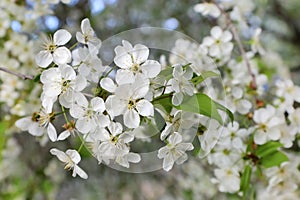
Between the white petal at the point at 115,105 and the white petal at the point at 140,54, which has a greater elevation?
the white petal at the point at 140,54

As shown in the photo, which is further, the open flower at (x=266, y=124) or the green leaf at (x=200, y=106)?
the open flower at (x=266, y=124)

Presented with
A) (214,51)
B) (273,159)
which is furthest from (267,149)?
(214,51)

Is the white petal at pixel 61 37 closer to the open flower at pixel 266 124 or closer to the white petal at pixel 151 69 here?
the white petal at pixel 151 69

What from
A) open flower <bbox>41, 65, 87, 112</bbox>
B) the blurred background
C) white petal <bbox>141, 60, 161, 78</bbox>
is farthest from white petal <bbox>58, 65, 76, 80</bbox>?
the blurred background

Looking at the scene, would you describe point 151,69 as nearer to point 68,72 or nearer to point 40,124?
point 68,72

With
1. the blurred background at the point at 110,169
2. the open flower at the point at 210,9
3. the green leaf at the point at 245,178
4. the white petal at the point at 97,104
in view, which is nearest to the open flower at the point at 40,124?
A: the white petal at the point at 97,104

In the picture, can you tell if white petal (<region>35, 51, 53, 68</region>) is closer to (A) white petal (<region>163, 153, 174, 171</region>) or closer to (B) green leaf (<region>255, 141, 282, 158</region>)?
(A) white petal (<region>163, 153, 174, 171</region>)
